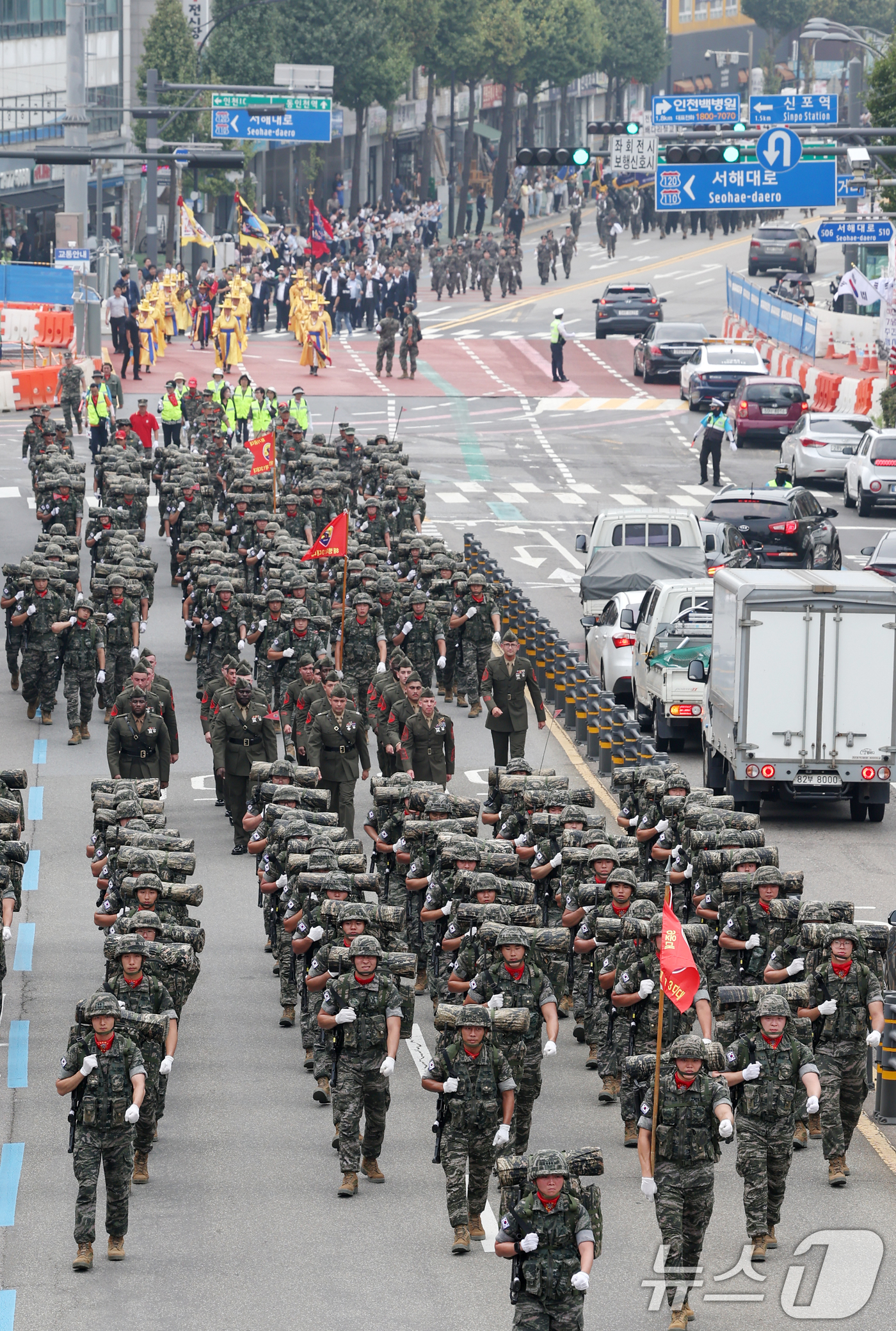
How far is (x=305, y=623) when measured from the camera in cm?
2491

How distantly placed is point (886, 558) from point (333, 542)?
9713 mm

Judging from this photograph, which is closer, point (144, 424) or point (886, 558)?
point (886, 558)

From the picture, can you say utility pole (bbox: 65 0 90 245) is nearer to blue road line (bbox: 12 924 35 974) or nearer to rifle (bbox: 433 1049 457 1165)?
blue road line (bbox: 12 924 35 974)

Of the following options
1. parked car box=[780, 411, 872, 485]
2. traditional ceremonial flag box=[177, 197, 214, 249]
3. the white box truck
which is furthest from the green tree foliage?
the white box truck

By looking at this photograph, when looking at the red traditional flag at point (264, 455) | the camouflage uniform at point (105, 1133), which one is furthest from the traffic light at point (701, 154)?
the camouflage uniform at point (105, 1133)

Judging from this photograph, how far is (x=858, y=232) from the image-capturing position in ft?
153

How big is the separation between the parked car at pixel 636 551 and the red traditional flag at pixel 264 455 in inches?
173

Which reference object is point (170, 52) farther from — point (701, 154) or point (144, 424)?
point (701, 154)

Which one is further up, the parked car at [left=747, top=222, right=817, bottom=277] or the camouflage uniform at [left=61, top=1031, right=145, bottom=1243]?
the parked car at [left=747, top=222, right=817, bottom=277]

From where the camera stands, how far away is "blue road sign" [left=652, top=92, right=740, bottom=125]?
179 ft

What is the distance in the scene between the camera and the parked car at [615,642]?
2761 cm

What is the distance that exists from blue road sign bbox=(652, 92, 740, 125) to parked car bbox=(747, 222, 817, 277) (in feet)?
76.8

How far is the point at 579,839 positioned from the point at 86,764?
887cm

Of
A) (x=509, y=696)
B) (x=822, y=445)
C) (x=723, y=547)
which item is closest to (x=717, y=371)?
(x=822, y=445)
